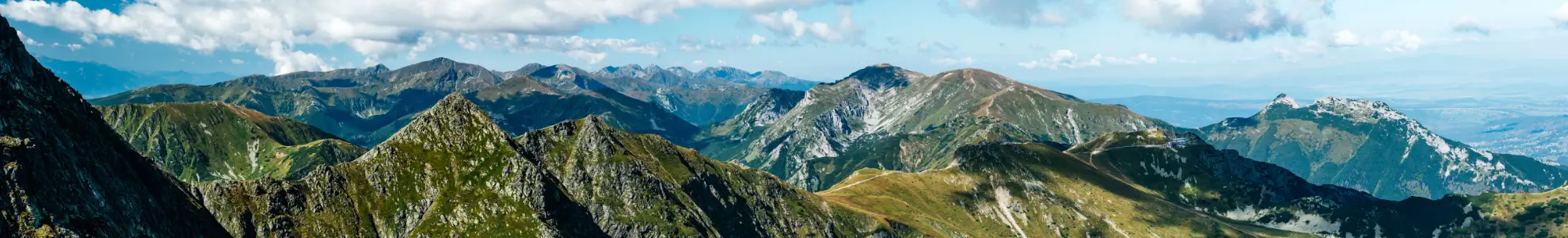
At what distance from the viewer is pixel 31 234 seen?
9356 cm

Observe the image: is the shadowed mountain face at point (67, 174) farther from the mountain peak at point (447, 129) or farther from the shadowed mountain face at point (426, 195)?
the mountain peak at point (447, 129)

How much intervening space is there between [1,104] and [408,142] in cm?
8467

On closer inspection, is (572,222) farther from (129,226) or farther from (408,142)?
(129,226)

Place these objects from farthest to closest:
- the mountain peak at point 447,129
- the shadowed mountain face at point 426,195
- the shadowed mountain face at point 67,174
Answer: the mountain peak at point 447,129 < the shadowed mountain face at point 426,195 < the shadowed mountain face at point 67,174

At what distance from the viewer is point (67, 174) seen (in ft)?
343

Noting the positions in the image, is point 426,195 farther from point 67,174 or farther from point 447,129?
point 67,174

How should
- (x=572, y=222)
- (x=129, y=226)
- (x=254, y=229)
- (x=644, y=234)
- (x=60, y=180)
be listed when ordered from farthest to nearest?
(x=644, y=234)
(x=572, y=222)
(x=254, y=229)
(x=129, y=226)
(x=60, y=180)

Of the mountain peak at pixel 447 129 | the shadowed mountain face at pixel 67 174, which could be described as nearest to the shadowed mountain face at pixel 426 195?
the mountain peak at pixel 447 129

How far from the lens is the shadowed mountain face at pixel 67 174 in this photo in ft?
315

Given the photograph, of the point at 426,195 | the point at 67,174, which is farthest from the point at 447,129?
the point at 67,174

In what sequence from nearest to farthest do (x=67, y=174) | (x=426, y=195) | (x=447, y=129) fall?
(x=67, y=174)
(x=426, y=195)
(x=447, y=129)

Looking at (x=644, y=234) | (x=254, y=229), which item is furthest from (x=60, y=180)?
(x=644, y=234)

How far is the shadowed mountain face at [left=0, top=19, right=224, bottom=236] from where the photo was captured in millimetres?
96125

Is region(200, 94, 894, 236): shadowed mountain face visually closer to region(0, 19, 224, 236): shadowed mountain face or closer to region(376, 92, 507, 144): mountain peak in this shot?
region(376, 92, 507, 144): mountain peak
